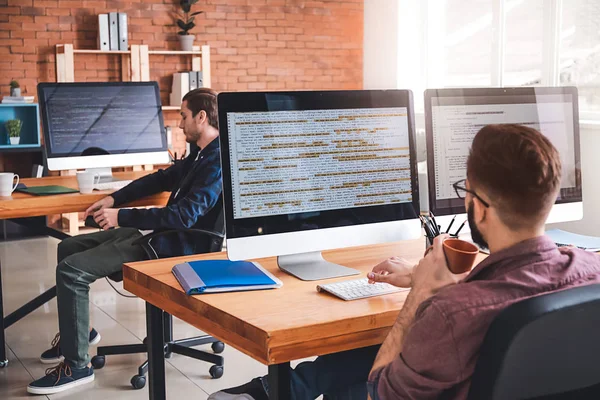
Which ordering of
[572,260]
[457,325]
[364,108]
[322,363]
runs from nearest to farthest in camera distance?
[457,325]
[572,260]
[322,363]
[364,108]

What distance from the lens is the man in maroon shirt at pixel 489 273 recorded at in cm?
126

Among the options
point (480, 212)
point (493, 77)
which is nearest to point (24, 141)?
point (493, 77)

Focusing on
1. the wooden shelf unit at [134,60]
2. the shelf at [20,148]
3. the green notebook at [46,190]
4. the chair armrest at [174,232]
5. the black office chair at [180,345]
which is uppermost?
the wooden shelf unit at [134,60]

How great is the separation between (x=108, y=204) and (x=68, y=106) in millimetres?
760

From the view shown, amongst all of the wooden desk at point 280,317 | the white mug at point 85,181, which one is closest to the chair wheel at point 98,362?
the white mug at point 85,181

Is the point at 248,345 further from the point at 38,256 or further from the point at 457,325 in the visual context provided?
the point at 38,256

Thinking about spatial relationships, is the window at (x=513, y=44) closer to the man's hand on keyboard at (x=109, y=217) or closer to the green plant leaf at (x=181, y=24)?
the green plant leaf at (x=181, y=24)

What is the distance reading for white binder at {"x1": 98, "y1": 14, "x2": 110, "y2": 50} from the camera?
6707mm

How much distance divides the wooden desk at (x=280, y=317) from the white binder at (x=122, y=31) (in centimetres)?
514

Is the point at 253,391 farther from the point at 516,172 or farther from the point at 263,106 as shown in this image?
the point at 516,172

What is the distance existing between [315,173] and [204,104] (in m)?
1.32

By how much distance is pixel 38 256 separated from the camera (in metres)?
5.76

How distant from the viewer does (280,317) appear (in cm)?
165

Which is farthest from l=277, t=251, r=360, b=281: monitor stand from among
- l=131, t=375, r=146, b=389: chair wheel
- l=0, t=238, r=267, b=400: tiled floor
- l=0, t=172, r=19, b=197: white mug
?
l=0, t=172, r=19, b=197: white mug
